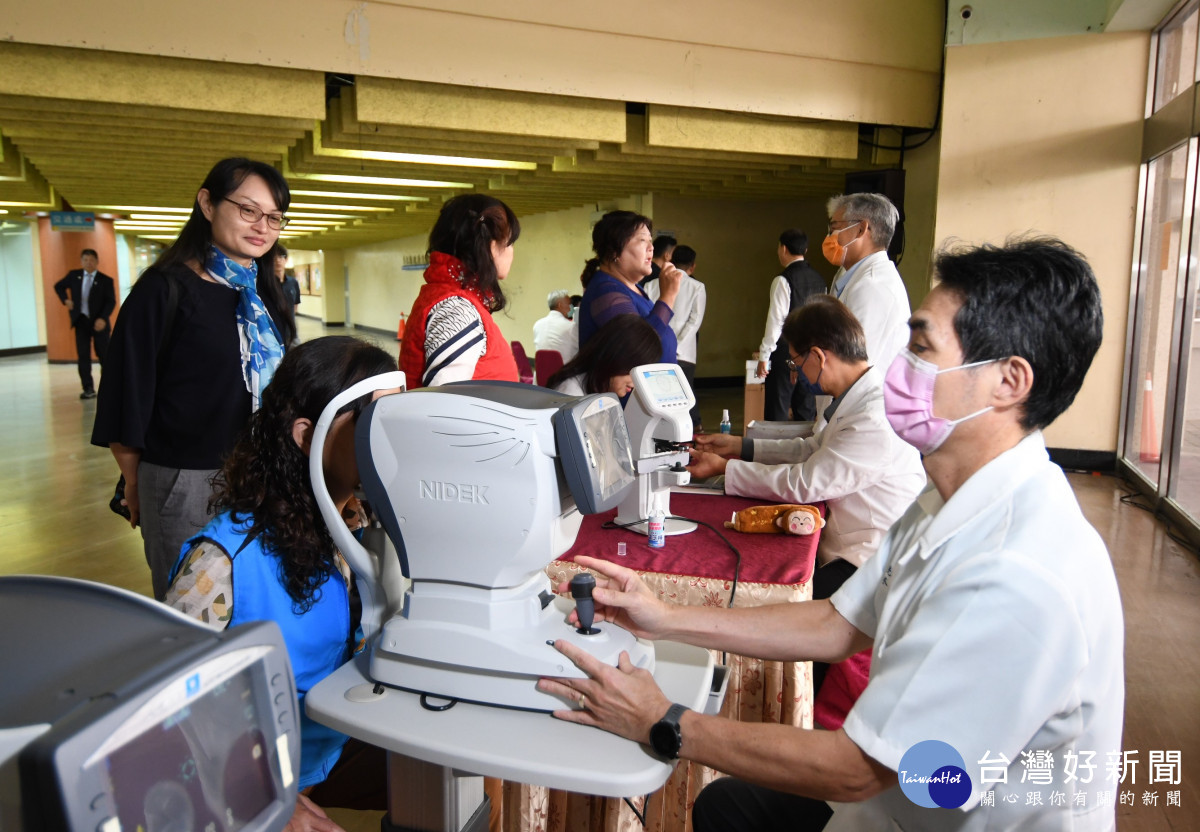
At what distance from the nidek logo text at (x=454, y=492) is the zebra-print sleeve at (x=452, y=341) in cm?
117

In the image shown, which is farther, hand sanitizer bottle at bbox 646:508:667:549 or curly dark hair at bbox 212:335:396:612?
hand sanitizer bottle at bbox 646:508:667:549

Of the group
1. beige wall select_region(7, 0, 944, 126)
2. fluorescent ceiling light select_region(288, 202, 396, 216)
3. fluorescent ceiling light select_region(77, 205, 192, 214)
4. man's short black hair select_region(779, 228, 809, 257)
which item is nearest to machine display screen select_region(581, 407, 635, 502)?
beige wall select_region(7, 0, 944, 126)

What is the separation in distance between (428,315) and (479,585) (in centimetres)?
134

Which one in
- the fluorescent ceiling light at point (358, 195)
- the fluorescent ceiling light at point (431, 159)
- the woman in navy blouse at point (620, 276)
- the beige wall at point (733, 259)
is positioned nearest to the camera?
the woman in navy blouse at point (620, 276)

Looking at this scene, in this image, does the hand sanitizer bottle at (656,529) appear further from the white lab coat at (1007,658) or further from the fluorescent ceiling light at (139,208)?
the fluorescent ceiling light at (139,208)

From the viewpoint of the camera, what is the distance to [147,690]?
0.47 metres

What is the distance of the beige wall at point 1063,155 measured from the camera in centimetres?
557

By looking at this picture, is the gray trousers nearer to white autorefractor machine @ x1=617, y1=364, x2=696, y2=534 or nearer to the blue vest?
the blue vest

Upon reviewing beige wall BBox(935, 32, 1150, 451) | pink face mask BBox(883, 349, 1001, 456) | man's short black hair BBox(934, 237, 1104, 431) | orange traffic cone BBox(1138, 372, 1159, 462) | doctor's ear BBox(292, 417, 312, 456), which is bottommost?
orange traffic cone BBox(1138, 372, 1159, 462)

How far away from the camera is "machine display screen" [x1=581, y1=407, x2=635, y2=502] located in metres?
1.01

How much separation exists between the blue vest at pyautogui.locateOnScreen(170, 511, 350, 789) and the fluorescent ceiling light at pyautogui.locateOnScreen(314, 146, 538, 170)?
20.6 ft

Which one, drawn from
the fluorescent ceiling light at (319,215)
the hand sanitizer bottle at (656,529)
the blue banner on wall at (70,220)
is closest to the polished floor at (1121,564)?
the hand sanitizer bottle at (656,529)

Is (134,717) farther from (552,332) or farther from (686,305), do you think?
(686,305)

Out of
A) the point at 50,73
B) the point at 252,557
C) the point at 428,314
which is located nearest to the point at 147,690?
the point at 252,557
